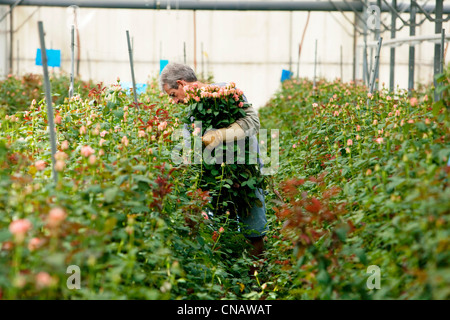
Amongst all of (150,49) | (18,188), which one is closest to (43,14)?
(150,49)

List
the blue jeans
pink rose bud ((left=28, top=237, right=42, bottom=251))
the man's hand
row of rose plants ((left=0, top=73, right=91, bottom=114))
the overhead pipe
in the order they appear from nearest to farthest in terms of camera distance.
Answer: pink rose bud ((left=28, top=237, right=42, bottom=251)) < the man's hand < the blue jeans < row of rose plants ((left=0, top=73, right=91, bottom=114)) < the overhead pipe

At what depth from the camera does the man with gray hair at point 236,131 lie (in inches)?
113

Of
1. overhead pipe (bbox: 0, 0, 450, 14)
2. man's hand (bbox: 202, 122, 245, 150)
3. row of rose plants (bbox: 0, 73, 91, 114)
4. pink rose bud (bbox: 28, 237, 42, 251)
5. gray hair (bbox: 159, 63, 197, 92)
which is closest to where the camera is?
pink rose bud (bbox: 28, 237, 42, 251)

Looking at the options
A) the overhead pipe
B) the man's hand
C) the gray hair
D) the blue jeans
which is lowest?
the blue jeans

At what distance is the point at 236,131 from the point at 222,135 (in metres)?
0.08

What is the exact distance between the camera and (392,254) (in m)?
1.62

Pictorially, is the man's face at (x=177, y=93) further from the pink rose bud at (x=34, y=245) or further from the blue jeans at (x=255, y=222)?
the pink rose bud at (x=34, y=245)

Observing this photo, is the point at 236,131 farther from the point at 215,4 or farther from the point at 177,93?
the point at 215,4

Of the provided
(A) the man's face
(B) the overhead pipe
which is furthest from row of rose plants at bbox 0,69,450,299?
(B) the overhead pipe

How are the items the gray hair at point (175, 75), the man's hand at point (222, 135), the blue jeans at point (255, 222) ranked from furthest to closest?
the gray hair at point (175, 75), the blue jeans at point (255, 222), the man's hand at point (222, 135)

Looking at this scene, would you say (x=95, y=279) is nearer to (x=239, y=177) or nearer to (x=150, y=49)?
(x=239, y=177)

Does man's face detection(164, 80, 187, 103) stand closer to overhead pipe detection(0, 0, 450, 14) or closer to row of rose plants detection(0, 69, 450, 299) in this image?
row of rose plants detection(0, 69, 450, 299)

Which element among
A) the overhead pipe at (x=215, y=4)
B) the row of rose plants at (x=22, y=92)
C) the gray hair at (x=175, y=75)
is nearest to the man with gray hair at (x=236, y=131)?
the gray hair at (x=175, y=75)

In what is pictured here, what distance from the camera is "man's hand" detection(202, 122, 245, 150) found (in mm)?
2837
